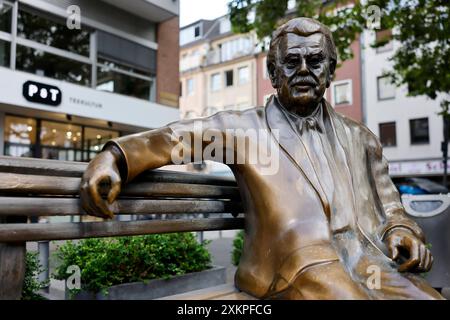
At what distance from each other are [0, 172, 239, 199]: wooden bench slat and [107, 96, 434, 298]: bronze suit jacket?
0.15 meters

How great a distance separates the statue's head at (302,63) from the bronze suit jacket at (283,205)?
0.39 ft

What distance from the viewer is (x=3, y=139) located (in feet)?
34.5

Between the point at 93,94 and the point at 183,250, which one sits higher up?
the point at 93,94

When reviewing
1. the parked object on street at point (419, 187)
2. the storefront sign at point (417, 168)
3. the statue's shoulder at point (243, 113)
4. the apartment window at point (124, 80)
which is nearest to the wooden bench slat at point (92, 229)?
the statue's shoulder at point (243, 113)

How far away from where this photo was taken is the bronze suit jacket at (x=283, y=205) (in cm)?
175

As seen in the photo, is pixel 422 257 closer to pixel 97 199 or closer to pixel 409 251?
pixel 409 251

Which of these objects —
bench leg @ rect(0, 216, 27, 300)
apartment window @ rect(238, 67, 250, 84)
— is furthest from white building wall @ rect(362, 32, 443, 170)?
bench leg @ rect(0, 216, 27, 300)

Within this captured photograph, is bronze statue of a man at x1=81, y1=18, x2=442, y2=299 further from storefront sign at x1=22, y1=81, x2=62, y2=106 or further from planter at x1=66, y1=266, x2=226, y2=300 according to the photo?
storefront sign at x1=22, y1=81, x2=62, y2=106

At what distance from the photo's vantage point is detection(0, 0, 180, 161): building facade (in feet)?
34.2

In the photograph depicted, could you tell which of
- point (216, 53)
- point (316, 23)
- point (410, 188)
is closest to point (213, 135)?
point (316, 23)

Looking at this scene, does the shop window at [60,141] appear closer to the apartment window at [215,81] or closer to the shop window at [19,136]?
the shop window at [19,136]

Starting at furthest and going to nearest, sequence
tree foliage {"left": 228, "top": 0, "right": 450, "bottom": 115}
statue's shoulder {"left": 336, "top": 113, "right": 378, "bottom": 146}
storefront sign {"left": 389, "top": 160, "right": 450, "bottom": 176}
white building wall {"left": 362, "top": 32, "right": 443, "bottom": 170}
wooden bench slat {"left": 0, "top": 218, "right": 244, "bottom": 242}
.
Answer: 1. white building wall {"left": 362, "top": 32, "right": 443, "bottom": 170}
2. storefront sign {"left": 389, "top": 160, "right": 450, "bottom": 176}
3. tree foliage {"left": 228, "top": 0, "right": 450, "bottom": 115}
4. statue's shoulder {"left": 336, "top": 113, "right": 378, "bottom": 146}
5. wooden bench slat {"left": 0, "top": 218, "right": 244, "bottom": 242}

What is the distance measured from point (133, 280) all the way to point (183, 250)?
2.27ft

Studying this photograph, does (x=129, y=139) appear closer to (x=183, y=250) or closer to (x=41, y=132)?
(x=183, y=250)
